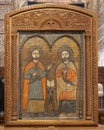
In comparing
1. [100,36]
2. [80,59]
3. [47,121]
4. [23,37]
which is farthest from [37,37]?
[100,36]

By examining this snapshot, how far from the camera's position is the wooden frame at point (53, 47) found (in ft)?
3.65

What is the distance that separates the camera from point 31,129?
108 cm

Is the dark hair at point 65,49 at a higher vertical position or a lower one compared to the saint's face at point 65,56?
higher

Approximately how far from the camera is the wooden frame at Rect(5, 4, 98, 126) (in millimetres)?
1112

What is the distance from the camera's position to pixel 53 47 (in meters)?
1.15

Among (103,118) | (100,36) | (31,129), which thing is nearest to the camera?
(31,129)

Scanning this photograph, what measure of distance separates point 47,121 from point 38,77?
14cm

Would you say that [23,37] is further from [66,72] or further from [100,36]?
[100,36]

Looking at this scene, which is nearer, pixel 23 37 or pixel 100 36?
pixel 23 37

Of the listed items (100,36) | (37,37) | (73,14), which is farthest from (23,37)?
(100,36)

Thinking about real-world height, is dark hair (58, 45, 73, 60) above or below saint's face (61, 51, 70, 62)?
above

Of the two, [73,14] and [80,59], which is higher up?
[73,14]

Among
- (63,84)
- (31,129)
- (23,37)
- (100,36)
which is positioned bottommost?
(31,129)

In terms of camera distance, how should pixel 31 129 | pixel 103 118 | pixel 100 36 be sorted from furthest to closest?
1. pixel 100 36
2. pixel 103 118
3. pixel 31 129
